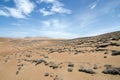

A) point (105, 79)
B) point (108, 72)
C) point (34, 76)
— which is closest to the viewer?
point (105, 79)

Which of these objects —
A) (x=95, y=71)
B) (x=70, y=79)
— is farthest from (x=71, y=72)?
(x=95, y=71)

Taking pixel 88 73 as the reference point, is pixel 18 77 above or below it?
below

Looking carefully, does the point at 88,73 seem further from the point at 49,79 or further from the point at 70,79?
the point at 49,79

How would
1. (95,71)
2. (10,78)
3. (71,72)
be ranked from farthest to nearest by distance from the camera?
(10,78), (71,72), (95,71)

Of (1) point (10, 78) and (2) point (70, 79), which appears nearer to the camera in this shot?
(2) point (70, 79)

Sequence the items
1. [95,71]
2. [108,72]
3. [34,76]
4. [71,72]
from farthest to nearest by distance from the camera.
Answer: [34,76]
[71,72]
[95,71]
[108,72]

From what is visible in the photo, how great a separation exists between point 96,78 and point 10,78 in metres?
9.19

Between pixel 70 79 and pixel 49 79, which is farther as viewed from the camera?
pixel 49 79

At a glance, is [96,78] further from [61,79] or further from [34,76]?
[34,76]

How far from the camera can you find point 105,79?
9211 millimetres

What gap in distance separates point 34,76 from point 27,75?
1.12 meters

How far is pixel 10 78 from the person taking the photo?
14.1m

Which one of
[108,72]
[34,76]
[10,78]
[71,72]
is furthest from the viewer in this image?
[10,78]

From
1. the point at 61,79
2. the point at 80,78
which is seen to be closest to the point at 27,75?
the point at 61,79
